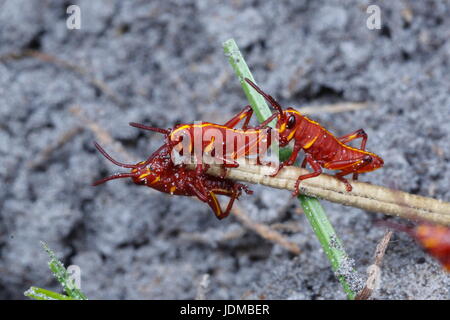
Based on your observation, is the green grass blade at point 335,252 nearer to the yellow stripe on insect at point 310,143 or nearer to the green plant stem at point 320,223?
the green plant stem at point 320,223

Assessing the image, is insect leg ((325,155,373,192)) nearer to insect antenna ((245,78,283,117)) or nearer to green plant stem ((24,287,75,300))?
insect antenna ((245,78,283,117))

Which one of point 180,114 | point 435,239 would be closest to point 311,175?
point 435,239

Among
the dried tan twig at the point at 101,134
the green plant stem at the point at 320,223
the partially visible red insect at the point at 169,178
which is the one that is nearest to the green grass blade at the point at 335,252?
the green plant stem at the point at 320,223

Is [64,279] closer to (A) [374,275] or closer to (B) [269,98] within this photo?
(B) [269,98]

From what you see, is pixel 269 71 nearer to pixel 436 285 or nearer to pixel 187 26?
pixel 187 26

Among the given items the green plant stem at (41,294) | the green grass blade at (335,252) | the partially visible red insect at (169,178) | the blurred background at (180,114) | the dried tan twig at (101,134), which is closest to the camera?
the green plant stem at (41,294)
